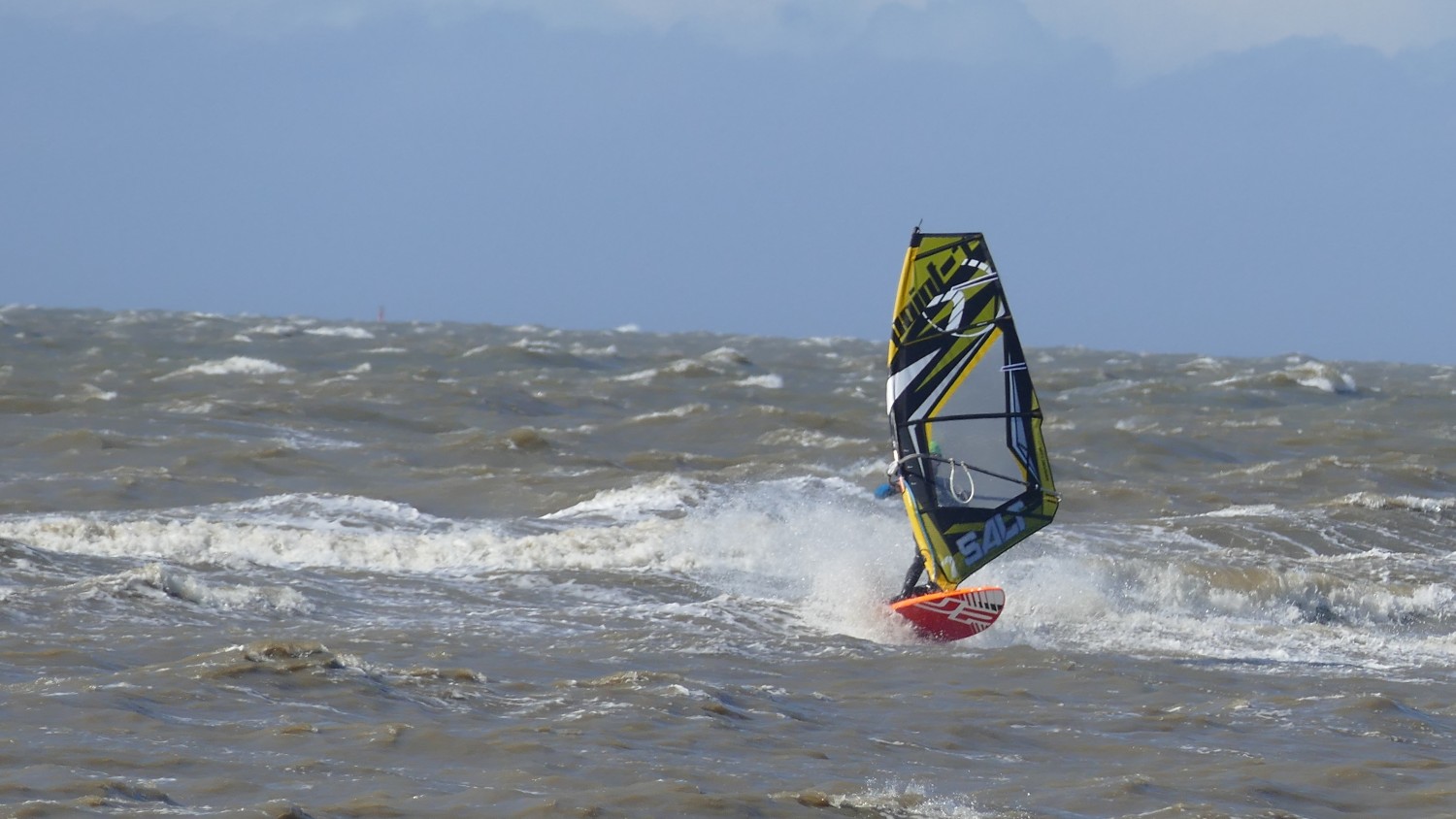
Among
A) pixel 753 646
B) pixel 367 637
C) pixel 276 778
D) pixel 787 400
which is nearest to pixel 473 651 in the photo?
pixel 367 637

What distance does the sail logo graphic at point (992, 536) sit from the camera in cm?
1103

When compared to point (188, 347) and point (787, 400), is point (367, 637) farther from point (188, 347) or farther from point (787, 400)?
point (188, 347)

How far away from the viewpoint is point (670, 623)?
10.8 meters

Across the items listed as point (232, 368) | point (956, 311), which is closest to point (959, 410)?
point (956, 311)

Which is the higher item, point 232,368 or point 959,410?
point 232,368

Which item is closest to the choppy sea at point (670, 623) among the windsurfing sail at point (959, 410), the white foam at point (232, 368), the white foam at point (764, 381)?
the windsurfing sail at point (959, 410)

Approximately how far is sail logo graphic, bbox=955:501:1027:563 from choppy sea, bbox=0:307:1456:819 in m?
0.60

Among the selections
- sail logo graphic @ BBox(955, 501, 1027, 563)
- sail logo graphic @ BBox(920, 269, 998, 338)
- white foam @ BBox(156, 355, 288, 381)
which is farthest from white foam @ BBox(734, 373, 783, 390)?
sail logo graphic @ BBox(920, 269, 998, 338)

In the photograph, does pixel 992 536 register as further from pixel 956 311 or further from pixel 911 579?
pixel 956 311

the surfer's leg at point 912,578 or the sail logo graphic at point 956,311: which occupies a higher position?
the sail logo graphic at point 956,311

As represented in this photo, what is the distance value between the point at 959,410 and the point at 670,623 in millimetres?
2366

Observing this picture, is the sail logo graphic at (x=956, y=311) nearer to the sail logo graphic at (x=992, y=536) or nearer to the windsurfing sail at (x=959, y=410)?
the windsurfing sail at (x=959, y=410)

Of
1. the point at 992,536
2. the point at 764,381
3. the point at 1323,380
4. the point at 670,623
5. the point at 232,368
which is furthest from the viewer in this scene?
the point at 1323,380

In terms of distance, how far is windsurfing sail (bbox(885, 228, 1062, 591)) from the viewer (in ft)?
35.4
